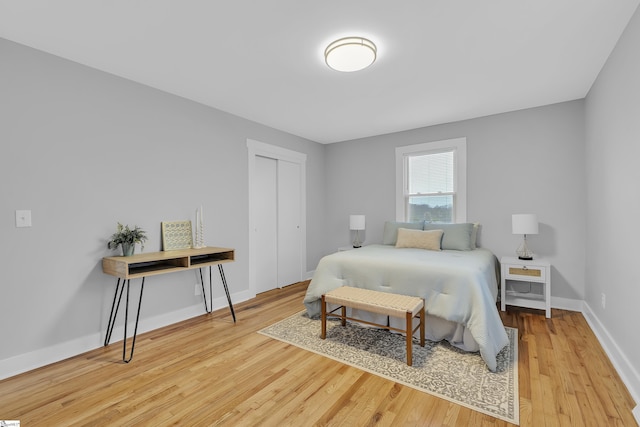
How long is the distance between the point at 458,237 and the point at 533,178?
3.84 feet

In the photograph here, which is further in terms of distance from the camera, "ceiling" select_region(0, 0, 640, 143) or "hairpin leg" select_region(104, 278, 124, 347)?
"hairpin leg" select_region(104, 278, 124, 347)

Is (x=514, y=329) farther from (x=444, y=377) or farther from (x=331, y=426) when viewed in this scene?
(x=331, y=426)

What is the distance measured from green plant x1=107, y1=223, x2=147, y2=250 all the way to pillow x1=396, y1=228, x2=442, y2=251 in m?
3.03

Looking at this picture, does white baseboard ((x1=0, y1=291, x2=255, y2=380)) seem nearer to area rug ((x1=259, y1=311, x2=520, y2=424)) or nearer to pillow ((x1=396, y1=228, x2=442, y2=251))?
area rug ((x1=259, y1=311, x2=520, y2=424))

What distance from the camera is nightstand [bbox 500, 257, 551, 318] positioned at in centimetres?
324

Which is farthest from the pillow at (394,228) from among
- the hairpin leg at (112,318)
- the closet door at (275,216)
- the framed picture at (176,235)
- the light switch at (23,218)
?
the light switch at (23,218)

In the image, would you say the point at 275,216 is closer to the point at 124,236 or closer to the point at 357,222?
the point at 357,222

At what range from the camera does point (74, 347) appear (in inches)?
97.8

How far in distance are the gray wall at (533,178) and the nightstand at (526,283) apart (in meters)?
0.25

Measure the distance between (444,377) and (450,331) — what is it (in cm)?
57

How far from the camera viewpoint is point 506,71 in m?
2.70

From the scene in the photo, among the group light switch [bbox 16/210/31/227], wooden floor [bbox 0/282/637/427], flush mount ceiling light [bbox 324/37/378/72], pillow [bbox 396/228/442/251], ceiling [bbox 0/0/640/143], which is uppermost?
ceiling [bbox 0/0/640/143]

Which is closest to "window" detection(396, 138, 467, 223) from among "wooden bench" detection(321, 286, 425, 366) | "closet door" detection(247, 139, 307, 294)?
"closet door" detection(247, 139, 307, 294)

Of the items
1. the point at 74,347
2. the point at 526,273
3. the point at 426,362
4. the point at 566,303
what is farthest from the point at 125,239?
the point at 566,303
